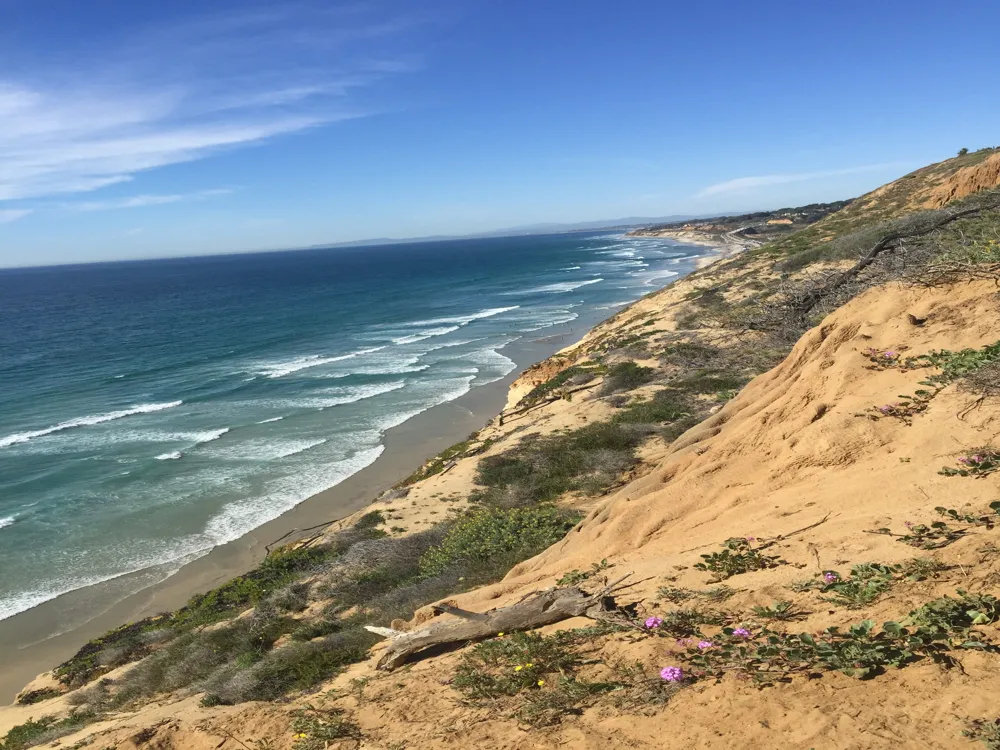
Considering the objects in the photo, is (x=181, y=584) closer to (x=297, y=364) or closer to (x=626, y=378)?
(x=626, y=378)

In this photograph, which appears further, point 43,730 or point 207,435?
point 207,435

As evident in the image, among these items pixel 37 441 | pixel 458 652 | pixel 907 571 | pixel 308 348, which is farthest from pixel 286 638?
pixel 308 348

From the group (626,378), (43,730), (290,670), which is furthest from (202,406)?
(290,670)

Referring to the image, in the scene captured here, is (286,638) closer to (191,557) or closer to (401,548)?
(401,548)

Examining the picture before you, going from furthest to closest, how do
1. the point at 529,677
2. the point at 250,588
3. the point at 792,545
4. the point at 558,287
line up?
the point at 558,287 < the point at 250,588 < the point at 792,545 < the point at 529,677

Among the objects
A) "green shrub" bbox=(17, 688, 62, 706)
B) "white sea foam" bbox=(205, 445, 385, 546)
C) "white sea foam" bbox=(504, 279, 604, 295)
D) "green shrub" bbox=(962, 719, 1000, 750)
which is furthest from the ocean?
"green shrub" bbox=(962, 719, 1000, 750)

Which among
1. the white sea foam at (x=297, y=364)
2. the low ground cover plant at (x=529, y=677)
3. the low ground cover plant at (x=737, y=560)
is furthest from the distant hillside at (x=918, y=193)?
the low ground cover plant at (x=529, y=677)
